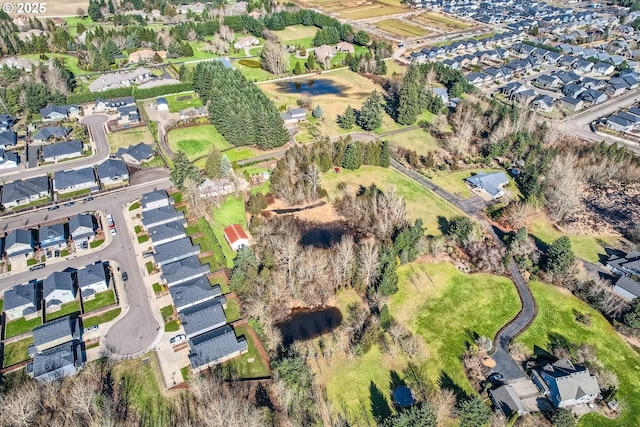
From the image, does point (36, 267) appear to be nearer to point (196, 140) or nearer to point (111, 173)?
point (111, 173)

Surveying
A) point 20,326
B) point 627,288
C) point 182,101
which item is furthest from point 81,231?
point 627,288

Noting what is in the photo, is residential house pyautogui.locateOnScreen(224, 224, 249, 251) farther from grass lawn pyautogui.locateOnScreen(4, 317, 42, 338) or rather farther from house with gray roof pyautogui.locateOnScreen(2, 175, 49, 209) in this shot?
house with gray roof pyautogui.locateOnScreen(2, 175, 49, 209)

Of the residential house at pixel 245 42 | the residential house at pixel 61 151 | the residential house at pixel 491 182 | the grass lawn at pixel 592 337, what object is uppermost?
the residential house at pixel 245 42

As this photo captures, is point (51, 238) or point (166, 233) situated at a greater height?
point (51, 238)

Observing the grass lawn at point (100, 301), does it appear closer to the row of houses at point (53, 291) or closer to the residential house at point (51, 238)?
the row of houses at point (53, 291)

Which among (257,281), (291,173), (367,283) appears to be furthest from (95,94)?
(367,283)

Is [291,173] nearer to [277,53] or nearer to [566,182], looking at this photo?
[566,182]

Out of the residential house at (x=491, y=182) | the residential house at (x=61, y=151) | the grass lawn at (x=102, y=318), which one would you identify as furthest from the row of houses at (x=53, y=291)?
the residential house at (x=491, y=182)
